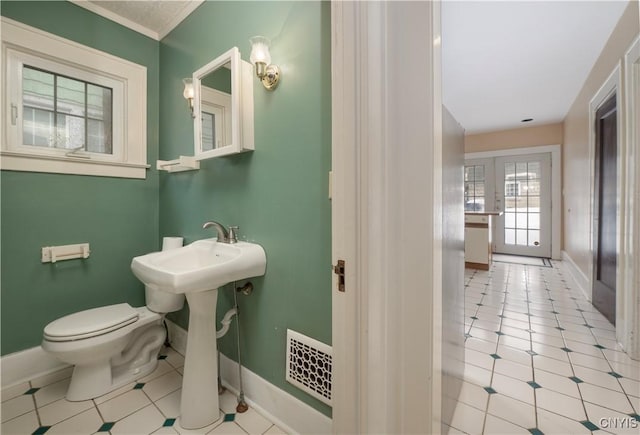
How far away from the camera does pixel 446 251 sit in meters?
1.10

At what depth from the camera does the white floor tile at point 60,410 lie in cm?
137

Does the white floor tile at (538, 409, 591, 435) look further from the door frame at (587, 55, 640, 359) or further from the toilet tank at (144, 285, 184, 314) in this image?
the toilet tank at (144, 285, 184, 314)

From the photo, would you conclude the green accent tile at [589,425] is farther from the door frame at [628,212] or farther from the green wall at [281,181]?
the green wall at [281,181]

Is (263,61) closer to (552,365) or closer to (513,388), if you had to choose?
(513,388)

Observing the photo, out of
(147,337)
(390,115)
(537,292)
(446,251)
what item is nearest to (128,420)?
(147,337)

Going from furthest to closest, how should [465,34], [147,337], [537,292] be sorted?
[537,292], [465,34], [147,337]

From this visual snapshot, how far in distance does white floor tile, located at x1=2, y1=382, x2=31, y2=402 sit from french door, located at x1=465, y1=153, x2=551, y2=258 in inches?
267

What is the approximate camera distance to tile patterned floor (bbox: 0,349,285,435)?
130 cm

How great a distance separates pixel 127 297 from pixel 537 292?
436 centimetres

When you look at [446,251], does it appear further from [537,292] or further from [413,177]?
[537,292]

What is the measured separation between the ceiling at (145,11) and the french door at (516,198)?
19.2 feet

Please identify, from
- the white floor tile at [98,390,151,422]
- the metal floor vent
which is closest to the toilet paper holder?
the white floor tile at [98,390,151,422]

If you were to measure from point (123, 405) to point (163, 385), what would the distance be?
21 centimetres

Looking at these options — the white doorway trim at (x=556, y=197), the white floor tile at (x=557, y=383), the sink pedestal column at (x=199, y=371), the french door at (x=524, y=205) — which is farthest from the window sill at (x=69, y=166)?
the white doorway trim at (x=556, y=197)
